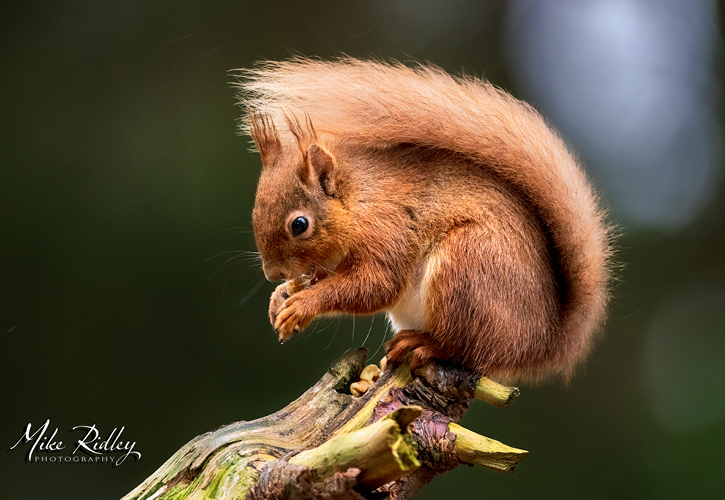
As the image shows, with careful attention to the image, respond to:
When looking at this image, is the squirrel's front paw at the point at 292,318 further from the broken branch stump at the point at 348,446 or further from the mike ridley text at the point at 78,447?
the mike ridley text at the point at 78,447

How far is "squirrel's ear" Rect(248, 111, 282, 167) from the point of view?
1672mm

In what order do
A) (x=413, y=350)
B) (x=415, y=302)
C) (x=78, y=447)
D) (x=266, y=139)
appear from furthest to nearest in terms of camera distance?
(x=78, y=447) < (x=266, y=139) < (x=415, y=302) < (x=413, y=350)

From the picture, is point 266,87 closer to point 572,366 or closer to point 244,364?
point 572,366

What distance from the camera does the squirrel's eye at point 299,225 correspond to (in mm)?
1523

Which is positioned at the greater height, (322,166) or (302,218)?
(322,166)

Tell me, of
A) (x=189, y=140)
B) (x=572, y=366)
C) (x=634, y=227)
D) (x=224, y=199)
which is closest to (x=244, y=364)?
(x=224, y=199)

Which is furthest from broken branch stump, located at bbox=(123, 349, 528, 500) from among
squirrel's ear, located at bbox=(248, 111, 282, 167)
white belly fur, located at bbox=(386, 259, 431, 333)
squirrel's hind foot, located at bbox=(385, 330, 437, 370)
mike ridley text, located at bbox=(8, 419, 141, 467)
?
mike ridley text, located at bbox=(8, 419, 141, 467)

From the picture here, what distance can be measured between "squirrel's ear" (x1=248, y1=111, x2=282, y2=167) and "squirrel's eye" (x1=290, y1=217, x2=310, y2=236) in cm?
23

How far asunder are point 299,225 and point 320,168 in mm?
162

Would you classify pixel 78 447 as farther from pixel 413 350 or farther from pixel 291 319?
pixel 413 350

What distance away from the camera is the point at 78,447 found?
2.12m

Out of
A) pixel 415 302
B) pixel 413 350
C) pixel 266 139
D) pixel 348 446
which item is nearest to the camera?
pixel 348 446

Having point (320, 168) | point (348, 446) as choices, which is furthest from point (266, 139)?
point (348, 446)

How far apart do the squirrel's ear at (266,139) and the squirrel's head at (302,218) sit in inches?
4.1
